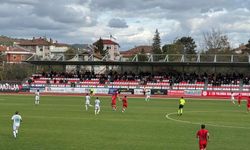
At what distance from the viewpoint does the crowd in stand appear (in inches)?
2893

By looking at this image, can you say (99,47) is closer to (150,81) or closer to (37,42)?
(37,42)

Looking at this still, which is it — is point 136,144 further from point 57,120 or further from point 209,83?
point 209,83

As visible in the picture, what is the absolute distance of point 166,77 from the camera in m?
77.8

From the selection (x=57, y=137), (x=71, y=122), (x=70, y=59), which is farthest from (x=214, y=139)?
(x=70, y=59)

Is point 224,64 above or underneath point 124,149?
above

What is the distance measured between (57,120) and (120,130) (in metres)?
7.19

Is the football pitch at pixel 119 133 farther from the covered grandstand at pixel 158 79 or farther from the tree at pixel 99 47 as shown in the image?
the tree at pixel 99 47

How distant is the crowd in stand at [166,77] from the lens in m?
73.5

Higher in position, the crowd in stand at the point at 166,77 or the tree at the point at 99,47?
the tree at the point at 99,47

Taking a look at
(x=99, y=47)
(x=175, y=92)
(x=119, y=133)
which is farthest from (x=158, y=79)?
(x=99, y=47)

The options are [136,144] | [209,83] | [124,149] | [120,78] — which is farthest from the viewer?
[120,78]

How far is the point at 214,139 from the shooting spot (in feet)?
73.6

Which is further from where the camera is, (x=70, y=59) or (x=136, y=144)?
(x=70, y=59)

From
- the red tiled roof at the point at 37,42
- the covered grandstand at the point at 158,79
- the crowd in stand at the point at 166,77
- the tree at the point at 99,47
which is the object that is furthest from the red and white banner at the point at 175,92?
the red tiled roof at the point at 37,42
